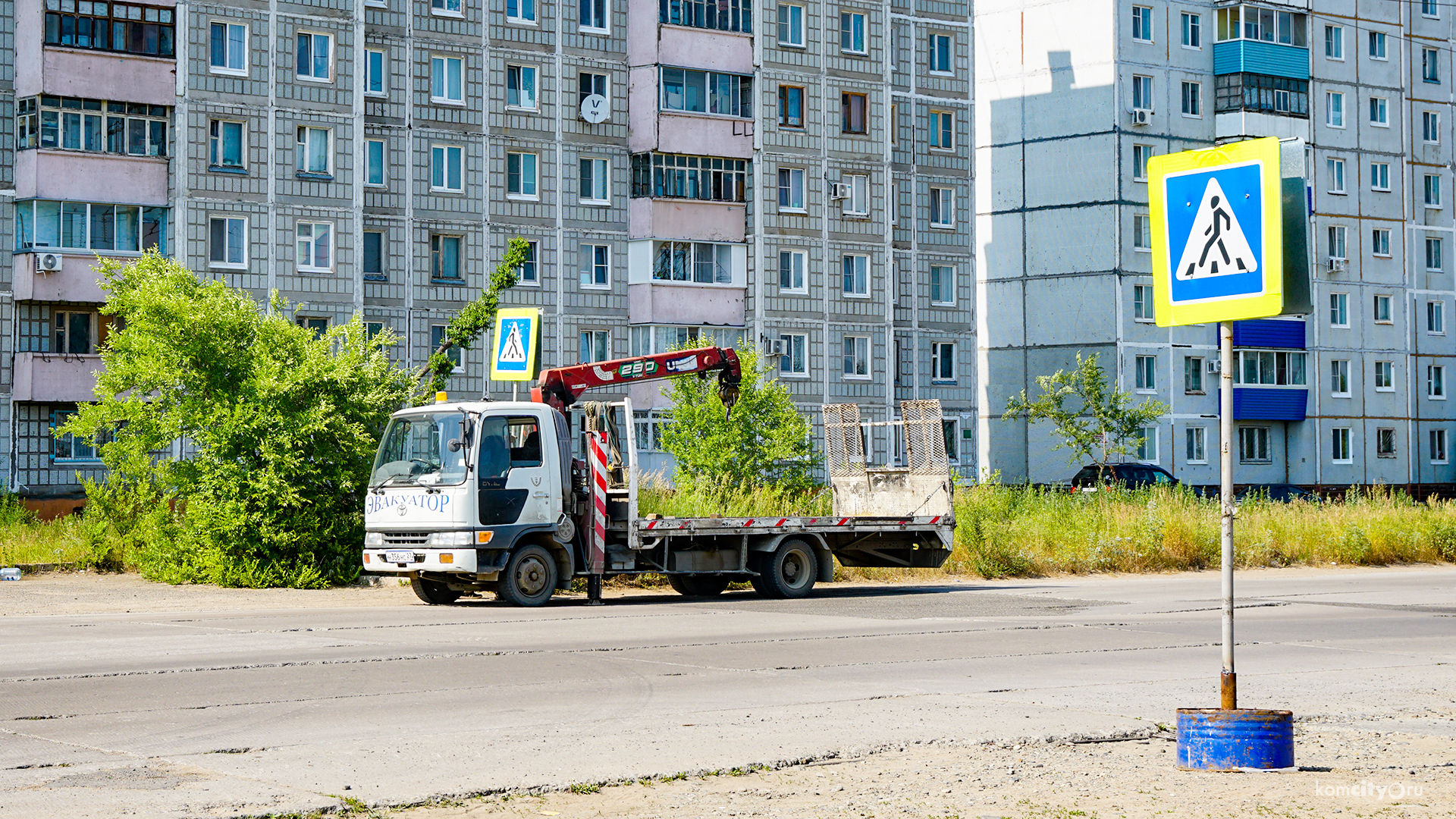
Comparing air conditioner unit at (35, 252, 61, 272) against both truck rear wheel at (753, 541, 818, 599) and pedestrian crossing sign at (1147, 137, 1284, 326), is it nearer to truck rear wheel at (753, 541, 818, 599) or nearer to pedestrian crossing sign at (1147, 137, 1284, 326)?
truck rear wheel at (753, 541, 818, 599)

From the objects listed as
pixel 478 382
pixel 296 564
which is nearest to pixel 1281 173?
pixel 296 564

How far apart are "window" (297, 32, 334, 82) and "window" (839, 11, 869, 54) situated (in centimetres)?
1768

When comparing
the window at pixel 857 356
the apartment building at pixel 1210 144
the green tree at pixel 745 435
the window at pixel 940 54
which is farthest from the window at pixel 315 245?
the apartment building at pixel 1210 144

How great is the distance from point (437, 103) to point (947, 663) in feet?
127

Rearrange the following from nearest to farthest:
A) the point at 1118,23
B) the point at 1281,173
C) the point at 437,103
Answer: the point at 1281,173, the point at 437,103, the point at 1118,23

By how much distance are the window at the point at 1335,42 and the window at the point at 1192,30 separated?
6.70 m

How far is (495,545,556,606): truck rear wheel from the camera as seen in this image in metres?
22.7

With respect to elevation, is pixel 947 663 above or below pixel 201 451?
below

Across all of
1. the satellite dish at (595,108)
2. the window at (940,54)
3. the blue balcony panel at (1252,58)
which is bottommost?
the satellite dish at (595,108)

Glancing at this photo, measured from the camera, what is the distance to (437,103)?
5125 cm

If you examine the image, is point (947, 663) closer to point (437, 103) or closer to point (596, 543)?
point (596, 543)

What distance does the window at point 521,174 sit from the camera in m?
52.7

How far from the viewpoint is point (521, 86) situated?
52.9 metres

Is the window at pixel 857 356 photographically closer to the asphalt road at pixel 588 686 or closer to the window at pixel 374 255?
the window at pixel 374 255
